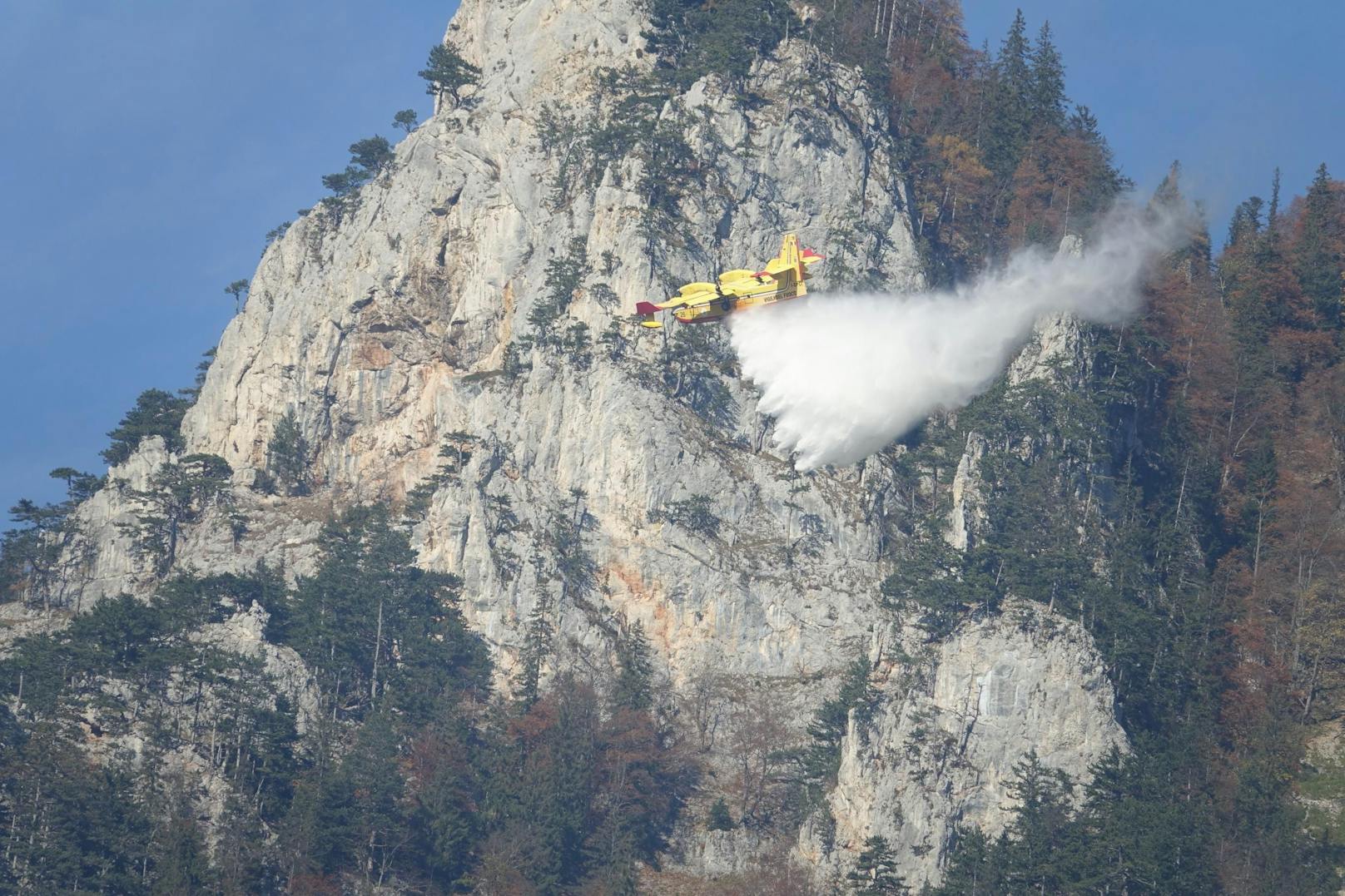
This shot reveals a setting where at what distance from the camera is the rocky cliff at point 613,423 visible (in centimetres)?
8456

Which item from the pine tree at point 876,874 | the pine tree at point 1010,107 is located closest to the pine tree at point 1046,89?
the pine tree at point 1010,107

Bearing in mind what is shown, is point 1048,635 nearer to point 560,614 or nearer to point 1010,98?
point 560,614

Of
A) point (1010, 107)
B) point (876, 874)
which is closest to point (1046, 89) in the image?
point (1010, 107)

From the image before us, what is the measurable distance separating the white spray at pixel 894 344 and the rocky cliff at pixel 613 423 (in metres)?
1.31

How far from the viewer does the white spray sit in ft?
309

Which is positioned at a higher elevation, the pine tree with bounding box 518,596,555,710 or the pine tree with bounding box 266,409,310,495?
the pine tree with bounding box 266,409,310,495

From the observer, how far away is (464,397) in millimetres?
96375

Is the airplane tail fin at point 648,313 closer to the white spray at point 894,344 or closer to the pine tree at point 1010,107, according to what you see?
the white spray at point 894,344

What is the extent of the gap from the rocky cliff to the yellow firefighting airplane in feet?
11.4

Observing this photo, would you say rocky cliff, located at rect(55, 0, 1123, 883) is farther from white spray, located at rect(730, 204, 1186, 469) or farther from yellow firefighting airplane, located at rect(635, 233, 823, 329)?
yellow firefighting airplane, located at rect(635, 233, 823, 329)

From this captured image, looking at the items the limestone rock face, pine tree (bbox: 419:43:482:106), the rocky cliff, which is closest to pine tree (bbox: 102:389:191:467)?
the rocky cliff

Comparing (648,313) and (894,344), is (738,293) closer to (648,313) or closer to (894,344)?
(648,313)

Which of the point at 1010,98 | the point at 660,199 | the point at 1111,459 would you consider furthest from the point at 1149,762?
the point at 1010,98

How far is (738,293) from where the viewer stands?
3548 inches
